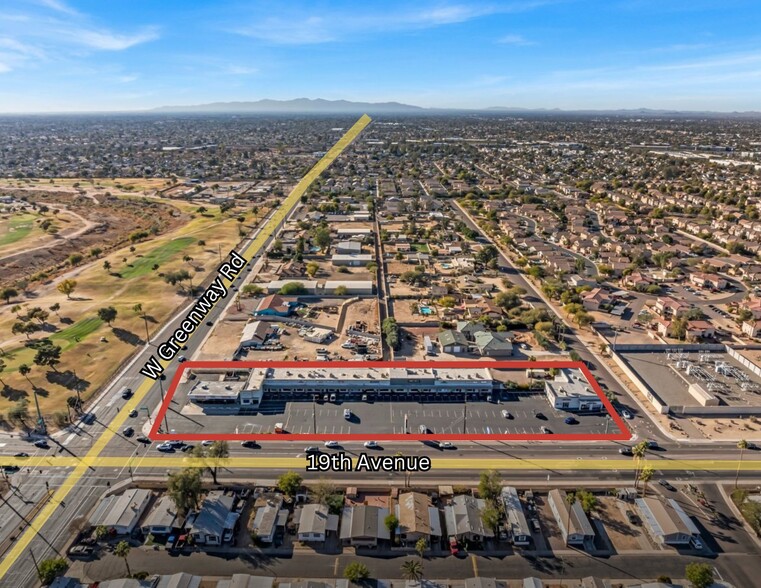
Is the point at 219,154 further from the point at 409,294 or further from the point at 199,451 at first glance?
the point at 199,451

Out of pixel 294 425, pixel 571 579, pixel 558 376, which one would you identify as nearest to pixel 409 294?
pixel 558 376

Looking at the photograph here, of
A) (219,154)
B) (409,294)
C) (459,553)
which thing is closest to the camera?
(459,553)

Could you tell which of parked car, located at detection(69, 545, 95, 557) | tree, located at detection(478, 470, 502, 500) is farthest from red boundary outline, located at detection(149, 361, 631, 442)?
parked car, located at detection(69, 545, 95, 557)

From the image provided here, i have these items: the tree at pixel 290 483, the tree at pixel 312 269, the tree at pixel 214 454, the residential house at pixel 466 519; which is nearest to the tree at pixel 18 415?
the tree at pixel 214 454

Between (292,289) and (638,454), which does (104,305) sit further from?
(638,454)

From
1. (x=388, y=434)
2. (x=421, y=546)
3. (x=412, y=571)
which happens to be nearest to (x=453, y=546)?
(x=421, y=546)

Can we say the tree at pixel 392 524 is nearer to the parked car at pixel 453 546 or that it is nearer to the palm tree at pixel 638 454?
the parked car at pixel 453 546

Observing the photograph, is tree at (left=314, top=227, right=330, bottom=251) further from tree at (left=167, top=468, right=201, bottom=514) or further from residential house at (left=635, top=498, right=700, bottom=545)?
residential house at (left=635, top=498, right=700, bottom=545)
